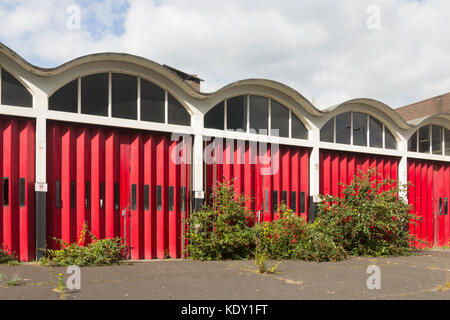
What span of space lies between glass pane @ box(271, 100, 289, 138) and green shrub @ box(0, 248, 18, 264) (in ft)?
24.0

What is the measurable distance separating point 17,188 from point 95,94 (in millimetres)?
2670

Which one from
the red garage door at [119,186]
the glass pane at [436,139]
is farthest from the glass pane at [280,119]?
the glass pane at [436,139]

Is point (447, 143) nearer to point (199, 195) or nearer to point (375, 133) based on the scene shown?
point (375, 133)

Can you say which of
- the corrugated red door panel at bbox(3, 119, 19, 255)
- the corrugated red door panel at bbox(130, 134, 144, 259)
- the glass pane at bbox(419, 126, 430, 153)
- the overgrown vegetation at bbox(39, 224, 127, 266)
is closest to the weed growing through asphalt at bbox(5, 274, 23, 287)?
the overgrown vegetation at bbox(39, 224, 127, 266)

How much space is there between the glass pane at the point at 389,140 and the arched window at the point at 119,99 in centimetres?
739

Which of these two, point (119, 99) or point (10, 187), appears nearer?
point (10, 187)

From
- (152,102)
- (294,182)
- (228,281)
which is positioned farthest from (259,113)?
(228,281)

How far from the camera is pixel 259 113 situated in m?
12.7

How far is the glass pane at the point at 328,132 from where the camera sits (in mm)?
13914

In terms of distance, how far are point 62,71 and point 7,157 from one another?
216cm

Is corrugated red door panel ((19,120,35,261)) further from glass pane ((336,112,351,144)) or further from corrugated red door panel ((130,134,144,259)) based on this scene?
glass pane ((336,112,351,144))

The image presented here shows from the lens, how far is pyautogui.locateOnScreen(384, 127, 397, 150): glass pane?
50.4 ft

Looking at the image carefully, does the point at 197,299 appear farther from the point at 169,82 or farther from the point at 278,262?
the point at 169,82

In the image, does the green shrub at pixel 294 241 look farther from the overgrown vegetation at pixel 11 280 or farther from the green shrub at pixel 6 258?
the overgrown vegetation at pixel 11 280
